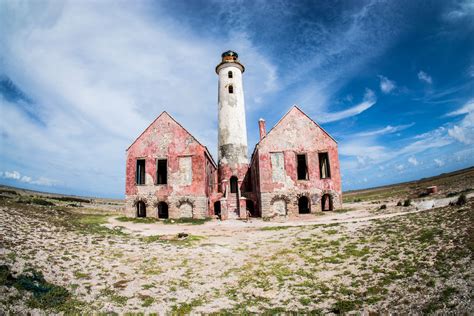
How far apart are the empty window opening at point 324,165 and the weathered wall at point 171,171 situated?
11020 mm

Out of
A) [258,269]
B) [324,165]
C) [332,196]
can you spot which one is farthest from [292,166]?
[258,269]

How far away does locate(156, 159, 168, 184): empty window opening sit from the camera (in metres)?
26.7

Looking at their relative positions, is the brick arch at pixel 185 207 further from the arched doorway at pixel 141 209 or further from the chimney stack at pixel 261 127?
the chimney stack at pixel 261 127

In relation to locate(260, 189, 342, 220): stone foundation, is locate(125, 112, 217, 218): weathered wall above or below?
above

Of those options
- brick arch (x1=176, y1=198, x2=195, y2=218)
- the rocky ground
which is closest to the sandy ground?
the rocky ground

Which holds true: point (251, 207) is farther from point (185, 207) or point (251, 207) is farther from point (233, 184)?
point (185, 207)

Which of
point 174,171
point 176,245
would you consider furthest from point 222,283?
point 174,171

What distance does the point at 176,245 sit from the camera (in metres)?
14.5

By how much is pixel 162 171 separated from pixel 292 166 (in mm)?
12823

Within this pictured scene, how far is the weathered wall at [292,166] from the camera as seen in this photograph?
84.0ft

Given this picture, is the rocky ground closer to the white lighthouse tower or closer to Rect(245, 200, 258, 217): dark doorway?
Rect(245, 200, 258, 217): dark doorway

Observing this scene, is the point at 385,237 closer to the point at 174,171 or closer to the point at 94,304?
the point at 94,304

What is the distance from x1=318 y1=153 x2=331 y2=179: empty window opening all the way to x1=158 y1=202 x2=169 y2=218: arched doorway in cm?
1482

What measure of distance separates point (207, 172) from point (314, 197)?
9.93 meters
